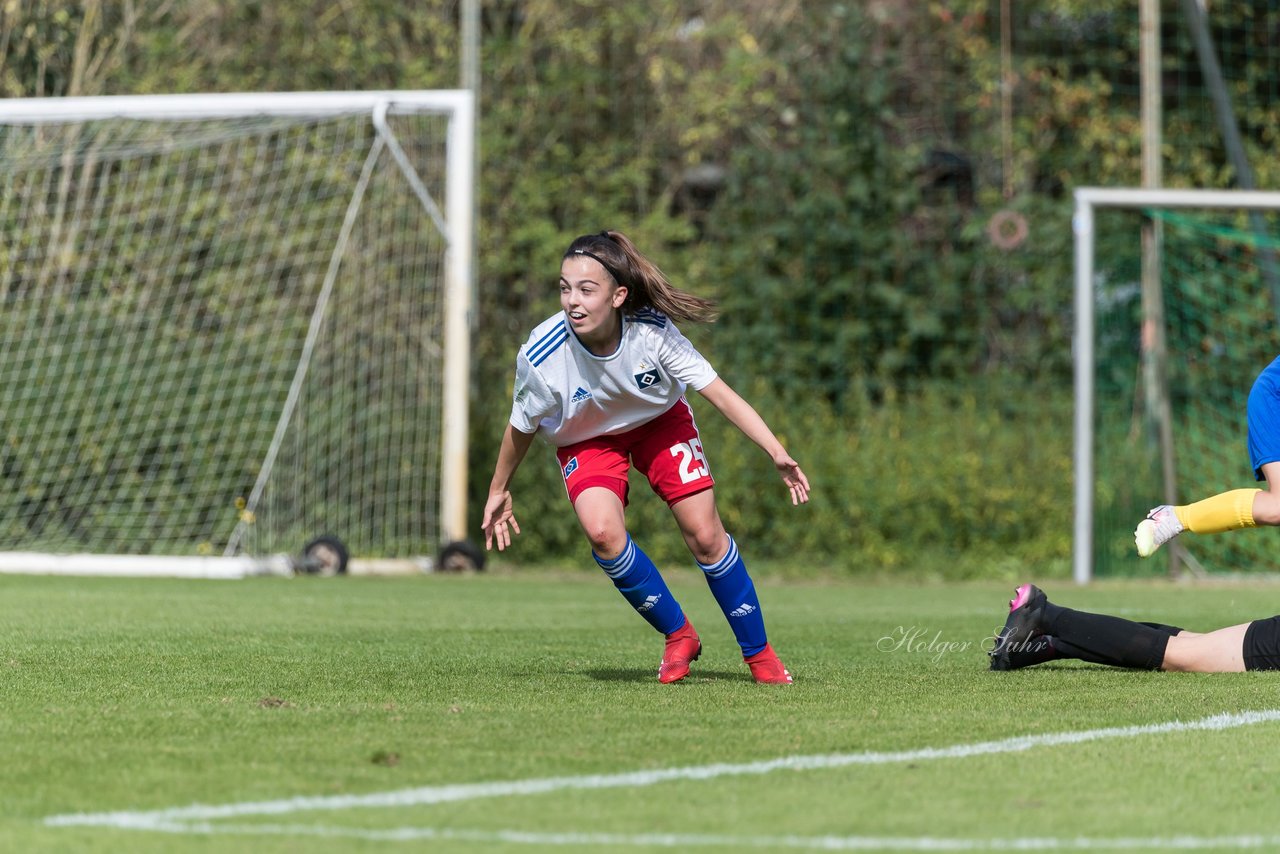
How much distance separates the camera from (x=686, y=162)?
49.1 feet

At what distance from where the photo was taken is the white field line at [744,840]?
9.67ft

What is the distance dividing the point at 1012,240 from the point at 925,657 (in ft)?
28.0

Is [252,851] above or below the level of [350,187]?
below

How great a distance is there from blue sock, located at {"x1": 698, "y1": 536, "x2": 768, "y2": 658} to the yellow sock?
4.99ft

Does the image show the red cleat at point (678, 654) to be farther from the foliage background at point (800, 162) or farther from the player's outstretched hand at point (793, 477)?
the foliage background at point (800, 162)

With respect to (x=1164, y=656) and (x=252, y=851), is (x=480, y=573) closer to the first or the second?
(x=1164, y=656)

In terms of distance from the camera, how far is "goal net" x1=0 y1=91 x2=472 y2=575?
40.2ft

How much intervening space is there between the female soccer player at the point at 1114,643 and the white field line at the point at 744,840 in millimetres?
2509

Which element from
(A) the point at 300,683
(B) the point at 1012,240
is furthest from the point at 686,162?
(A) the point at 300,683

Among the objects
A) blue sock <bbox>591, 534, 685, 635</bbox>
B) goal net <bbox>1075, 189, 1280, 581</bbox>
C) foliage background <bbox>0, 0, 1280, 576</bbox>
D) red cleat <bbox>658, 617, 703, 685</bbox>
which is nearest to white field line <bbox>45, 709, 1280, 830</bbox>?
red cleat <bbox>658, 617, 703, 685</bbox>

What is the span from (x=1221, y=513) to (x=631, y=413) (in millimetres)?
2062

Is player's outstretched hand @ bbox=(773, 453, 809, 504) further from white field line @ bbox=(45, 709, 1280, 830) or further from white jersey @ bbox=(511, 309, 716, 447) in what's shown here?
white field line @ bbox=(45, 709, 1280, 830)

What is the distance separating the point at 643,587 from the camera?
5.50 m

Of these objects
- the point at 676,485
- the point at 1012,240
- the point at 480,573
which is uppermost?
the point at 1012,240
